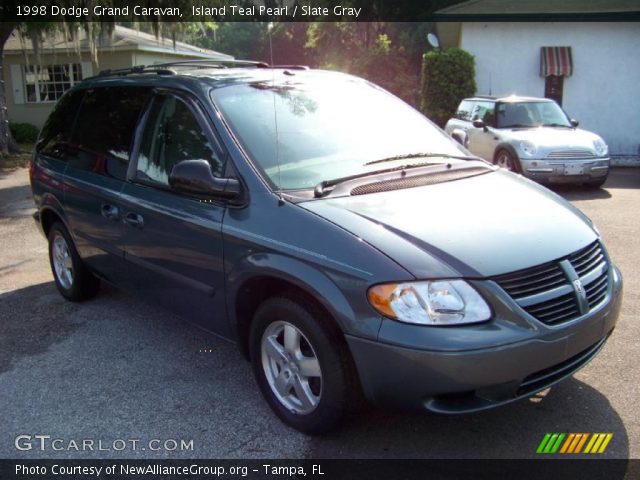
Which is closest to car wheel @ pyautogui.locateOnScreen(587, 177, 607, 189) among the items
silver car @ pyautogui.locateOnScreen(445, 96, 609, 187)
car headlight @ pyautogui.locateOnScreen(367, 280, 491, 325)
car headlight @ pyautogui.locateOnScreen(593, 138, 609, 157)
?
silver car @ pyautogui.locateOnScreen(445, 96, 609, 187)

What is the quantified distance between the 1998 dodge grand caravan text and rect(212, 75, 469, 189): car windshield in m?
0.01

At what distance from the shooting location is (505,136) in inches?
441

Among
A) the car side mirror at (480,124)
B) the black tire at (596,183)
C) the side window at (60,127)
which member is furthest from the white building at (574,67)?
the side window at (60,127)

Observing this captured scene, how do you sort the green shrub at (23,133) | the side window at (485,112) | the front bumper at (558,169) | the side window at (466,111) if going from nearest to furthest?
the front bumper at (558,169) < the side window at (485,112) < the side window at (466,111) < the green shrub at (23,133)

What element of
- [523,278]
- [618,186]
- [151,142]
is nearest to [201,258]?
[151,142]

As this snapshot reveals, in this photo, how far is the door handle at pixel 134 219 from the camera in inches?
162

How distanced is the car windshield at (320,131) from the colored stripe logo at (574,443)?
169cm

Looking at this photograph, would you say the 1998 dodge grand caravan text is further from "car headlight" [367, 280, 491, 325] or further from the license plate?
the license plate

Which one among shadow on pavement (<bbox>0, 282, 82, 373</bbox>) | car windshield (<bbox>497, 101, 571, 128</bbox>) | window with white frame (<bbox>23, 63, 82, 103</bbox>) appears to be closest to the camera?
shadow on pavement (<bbox>0, 282, 82, 373</bbox>)

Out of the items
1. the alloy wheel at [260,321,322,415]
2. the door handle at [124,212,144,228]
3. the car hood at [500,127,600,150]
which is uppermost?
the door handle at [124,212,144,228]

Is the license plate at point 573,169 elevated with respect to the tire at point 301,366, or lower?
lower

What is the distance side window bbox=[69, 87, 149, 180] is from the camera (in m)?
4.45

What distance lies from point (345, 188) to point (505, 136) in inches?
335

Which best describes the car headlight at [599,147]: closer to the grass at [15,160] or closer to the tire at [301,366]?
the tire at [301,366]
